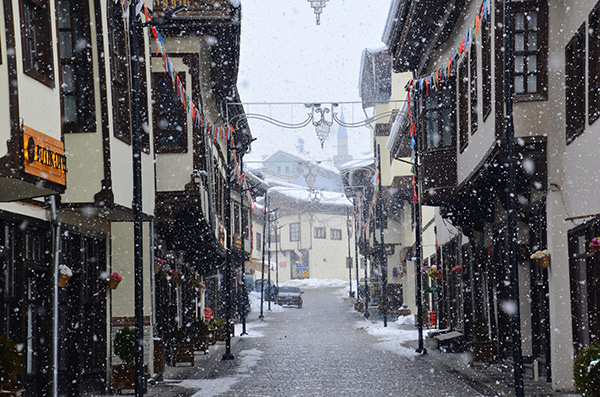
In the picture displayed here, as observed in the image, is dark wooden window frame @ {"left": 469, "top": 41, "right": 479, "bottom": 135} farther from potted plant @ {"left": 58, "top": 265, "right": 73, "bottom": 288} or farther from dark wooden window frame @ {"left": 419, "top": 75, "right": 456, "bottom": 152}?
potted plant @ {"left": 58, "top": 265, "right": 73, "bottom": 288}

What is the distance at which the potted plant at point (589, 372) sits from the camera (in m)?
11.8

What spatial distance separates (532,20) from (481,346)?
8.38 meters

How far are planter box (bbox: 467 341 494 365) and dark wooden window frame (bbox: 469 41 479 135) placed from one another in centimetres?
496

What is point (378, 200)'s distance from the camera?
48.7 meters

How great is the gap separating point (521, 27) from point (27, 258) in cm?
953

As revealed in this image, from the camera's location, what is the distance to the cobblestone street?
1808cm

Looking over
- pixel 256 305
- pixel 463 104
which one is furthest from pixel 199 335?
pixel 256 305

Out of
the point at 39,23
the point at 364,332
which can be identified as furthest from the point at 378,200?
the point at 39,23

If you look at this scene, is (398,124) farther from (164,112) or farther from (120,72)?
(120,72)

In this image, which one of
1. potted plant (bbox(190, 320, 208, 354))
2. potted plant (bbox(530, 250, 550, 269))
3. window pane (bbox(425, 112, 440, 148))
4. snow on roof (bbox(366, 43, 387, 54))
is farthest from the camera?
snow on roof (bbox(366, 43, 387, 54))

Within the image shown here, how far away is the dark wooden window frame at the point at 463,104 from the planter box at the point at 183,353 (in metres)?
8.04

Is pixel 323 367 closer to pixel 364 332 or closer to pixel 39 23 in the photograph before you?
pixel 39 23

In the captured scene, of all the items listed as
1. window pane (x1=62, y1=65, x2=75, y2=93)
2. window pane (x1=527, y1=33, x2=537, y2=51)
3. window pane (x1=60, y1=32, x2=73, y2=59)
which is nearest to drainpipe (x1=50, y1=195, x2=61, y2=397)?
window pane (x1=62, y1=65, x2=75, y2=93)

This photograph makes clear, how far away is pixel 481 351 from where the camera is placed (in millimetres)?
23266
